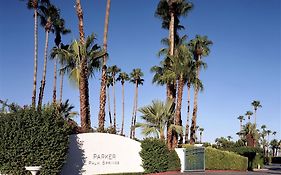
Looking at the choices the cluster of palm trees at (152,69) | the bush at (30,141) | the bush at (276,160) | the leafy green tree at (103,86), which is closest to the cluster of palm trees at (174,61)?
the cluster of palm trees at (152,69)

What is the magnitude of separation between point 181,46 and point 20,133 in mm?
22869

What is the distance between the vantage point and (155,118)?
32031mm

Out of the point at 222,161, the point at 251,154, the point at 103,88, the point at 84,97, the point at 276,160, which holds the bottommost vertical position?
the point at 276,160

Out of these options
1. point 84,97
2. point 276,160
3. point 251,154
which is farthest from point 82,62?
point 276,160

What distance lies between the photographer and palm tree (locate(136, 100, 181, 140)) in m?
32.0

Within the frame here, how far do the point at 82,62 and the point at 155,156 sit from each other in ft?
26.7

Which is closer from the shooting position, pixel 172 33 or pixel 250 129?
pixel 172 33

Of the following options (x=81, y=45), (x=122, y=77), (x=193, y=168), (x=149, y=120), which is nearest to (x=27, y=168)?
(x=81, y=45)

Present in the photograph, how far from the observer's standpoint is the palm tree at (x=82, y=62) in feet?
87.8

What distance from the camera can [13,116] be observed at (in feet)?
63.9

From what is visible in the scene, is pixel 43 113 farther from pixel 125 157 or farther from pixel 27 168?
pixel 125 157

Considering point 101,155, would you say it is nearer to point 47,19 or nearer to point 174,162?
point 174,162

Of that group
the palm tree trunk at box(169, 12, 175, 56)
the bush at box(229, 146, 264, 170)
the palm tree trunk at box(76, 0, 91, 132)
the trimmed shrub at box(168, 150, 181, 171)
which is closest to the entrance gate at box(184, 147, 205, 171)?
the trimmed shrub at box(168, 150, 181, 171)

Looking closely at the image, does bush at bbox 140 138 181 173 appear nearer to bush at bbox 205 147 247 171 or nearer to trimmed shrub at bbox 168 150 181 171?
trimmed shrub at bbox 168 150 181 171
